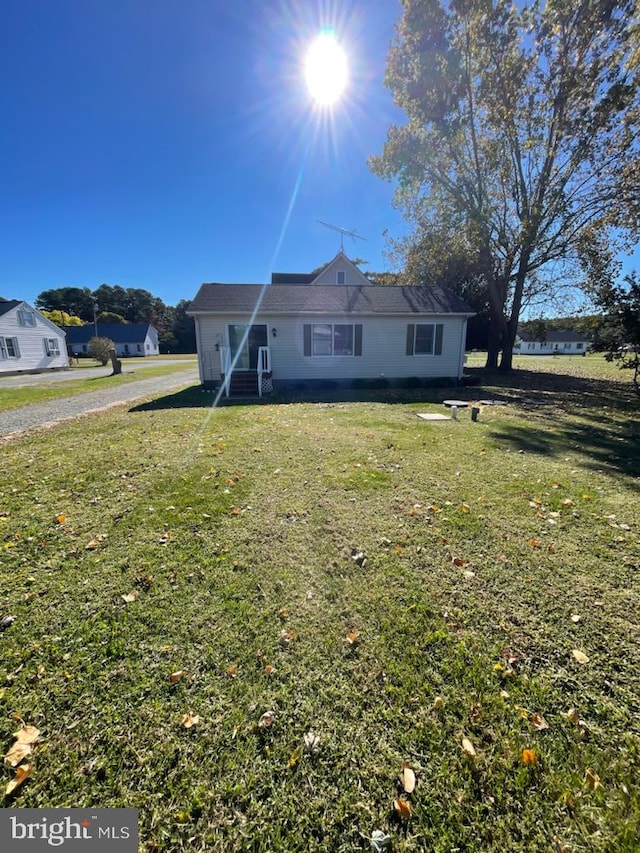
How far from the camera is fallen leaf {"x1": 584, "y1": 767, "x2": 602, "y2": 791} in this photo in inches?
62.1

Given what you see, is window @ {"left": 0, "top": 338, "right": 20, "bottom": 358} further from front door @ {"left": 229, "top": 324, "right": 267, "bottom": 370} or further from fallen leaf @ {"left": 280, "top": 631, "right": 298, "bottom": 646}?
fallen leaf @ {"left": 280, "top": 631, "right": 298, "bottom": 646}

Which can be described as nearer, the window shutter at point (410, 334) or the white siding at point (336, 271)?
the window shutter at point (410, 334)

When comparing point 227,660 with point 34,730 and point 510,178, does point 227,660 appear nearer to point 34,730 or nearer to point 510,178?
point 34,730

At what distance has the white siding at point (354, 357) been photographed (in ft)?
44.2

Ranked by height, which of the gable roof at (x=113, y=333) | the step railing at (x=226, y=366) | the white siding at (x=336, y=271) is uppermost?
the white siding at (x=336, y=271)

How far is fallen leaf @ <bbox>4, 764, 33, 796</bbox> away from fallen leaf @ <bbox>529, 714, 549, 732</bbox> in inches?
96.6

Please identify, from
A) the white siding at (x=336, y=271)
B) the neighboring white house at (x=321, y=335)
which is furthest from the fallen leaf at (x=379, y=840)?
the white siding at (x=336, y=271)

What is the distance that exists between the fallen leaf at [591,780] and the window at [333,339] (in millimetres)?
13379

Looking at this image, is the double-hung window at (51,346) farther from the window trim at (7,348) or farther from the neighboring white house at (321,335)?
the neighboring white house at (321,335)

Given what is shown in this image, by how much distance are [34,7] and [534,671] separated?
13543 mm

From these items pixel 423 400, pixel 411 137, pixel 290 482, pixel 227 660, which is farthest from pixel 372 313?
pixel 227 660

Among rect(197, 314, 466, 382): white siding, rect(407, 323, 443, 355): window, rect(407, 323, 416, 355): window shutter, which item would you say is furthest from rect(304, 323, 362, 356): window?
rect(407, 323, 443, 355): window

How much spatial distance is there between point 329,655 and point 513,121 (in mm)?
21518

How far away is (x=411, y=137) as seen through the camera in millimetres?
15938
